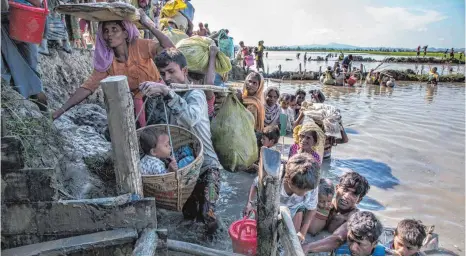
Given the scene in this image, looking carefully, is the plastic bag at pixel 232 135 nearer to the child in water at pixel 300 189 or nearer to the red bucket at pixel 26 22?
the child in water at pixel 300 189

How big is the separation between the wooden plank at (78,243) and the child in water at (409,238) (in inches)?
83.8

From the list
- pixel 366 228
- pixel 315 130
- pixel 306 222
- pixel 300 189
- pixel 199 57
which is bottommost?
pixel 306 222

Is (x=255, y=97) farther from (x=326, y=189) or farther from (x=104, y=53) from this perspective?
(x=104, y=53)

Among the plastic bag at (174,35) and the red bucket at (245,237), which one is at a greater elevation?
the plastic bag at (174,35)

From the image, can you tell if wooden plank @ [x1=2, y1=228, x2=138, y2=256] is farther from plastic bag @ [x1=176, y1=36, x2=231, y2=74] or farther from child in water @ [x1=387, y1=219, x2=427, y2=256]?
plastic bag @ [x1=176, y1=36, x2=231, y2=74]

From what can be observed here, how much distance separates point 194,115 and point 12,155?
1291 mm

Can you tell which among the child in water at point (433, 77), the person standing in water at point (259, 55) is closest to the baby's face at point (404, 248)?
the person standing in water at point (259, 55)

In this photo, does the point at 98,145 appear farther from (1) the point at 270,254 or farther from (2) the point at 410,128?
→ (2) the point at 410,128

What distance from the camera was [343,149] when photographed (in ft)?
24.1

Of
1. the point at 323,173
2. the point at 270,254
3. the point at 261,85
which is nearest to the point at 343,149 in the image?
the point at 323,173

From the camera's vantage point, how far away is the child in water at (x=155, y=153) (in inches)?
100

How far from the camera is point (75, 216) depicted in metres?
1.99

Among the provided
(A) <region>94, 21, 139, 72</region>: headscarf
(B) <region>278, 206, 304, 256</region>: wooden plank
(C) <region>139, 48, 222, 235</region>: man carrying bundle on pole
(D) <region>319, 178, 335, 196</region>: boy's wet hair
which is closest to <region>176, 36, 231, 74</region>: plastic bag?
(A) <region>94, 21, 139, 72</region>: headscarf

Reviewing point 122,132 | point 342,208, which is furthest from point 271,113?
point 122,132
